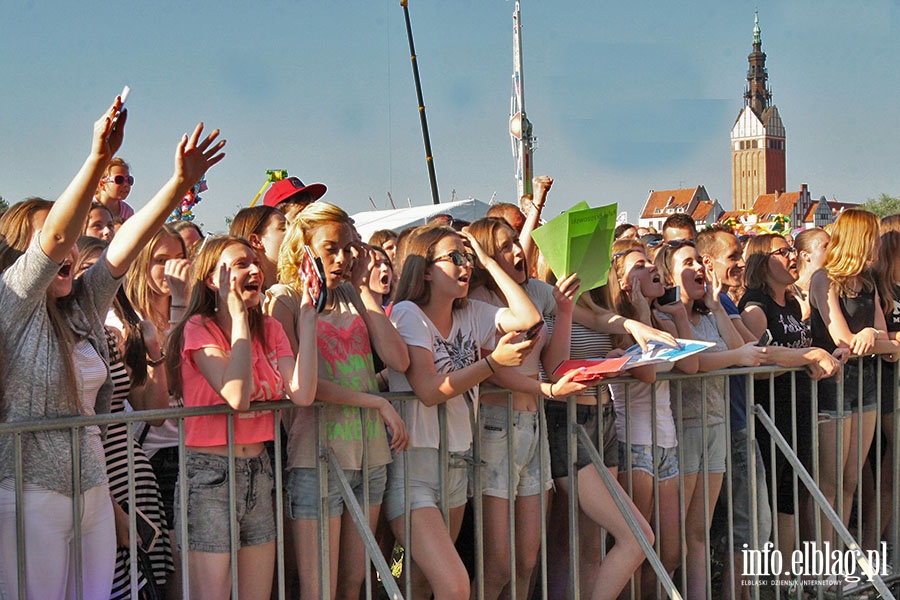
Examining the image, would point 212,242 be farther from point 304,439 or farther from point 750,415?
point 750,415

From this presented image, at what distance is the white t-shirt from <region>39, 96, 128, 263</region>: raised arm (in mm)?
1545

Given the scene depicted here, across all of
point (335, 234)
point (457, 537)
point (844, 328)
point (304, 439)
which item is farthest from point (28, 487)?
point (844, 328)

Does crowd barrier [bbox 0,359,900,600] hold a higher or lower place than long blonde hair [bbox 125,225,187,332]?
lower

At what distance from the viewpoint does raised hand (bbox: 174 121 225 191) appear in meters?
3.03

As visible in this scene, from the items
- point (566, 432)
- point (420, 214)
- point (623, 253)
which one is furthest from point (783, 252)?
point (420, 214)

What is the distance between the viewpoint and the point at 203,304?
375cm

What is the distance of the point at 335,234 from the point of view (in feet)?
12.7

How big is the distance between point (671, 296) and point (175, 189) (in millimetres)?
3061

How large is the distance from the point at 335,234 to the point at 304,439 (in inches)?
31.7

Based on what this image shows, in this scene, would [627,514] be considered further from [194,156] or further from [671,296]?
[194,156]

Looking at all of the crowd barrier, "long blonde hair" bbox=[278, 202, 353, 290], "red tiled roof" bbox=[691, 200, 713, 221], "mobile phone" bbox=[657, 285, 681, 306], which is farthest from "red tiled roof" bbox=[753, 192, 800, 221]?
"long blonde hair" bbox=[278, 202, 353, 290]

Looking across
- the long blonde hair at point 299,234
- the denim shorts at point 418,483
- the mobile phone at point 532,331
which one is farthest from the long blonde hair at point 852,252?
the long blonde hair at point 299,234

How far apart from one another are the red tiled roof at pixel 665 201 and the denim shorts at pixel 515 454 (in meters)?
124

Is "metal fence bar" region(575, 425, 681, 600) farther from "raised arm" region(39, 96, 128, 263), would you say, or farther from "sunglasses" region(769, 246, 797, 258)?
"raised arm" region(39, 96, 128, 263)
